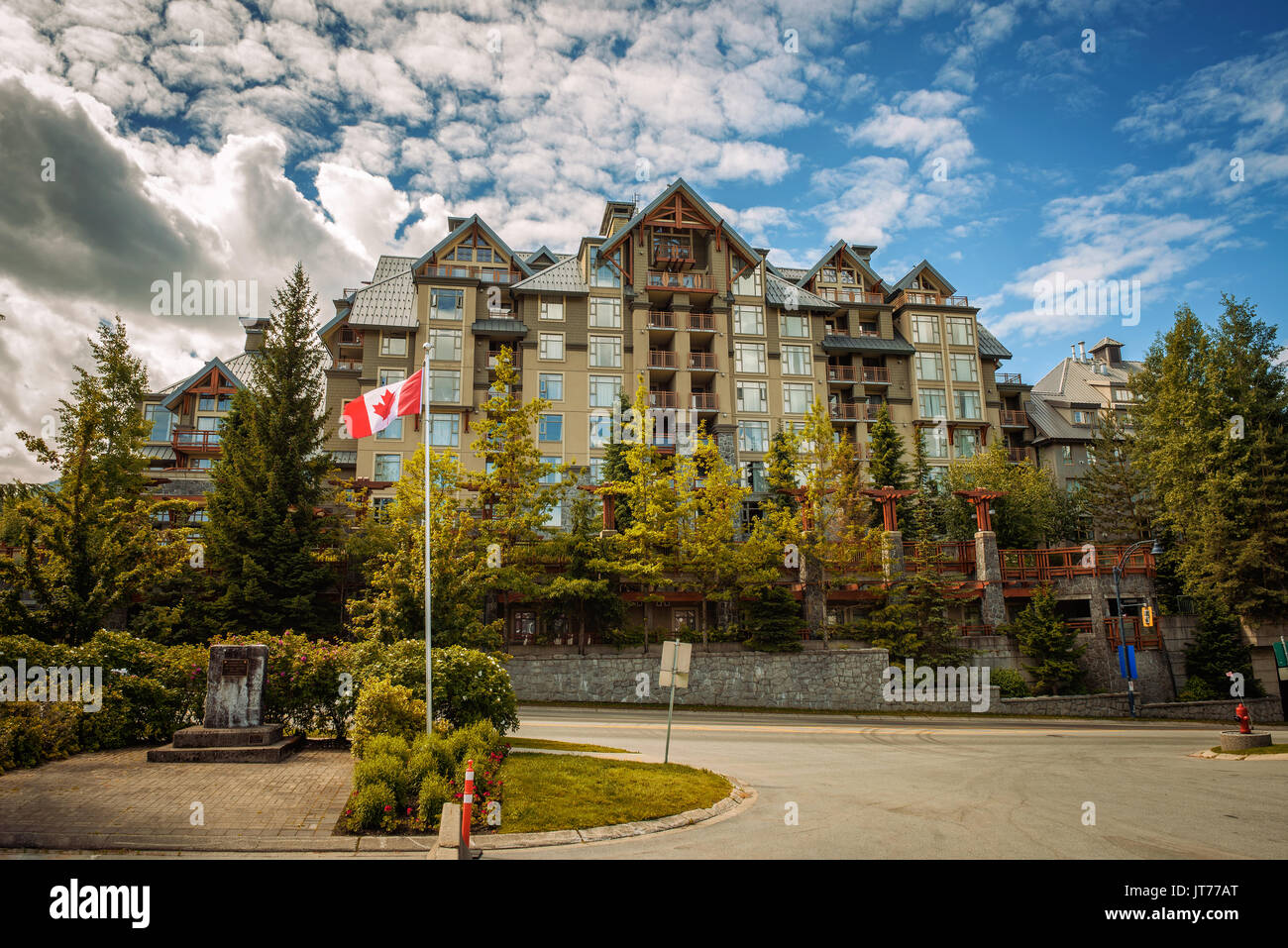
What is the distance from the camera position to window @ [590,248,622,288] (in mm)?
51531

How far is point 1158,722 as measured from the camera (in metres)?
32.5

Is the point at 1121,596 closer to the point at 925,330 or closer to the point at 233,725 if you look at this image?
the point at 925,330

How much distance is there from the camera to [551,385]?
49656 millimetres

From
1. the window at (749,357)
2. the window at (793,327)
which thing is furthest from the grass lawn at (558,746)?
the window at (793,327)

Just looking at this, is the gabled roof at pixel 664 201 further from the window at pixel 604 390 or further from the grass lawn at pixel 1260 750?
the grass lawn at pixel 1260 750

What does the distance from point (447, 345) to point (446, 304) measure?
9.51ft

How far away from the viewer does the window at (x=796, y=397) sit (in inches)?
2074

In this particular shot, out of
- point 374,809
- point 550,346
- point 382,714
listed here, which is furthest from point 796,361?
point 374,809

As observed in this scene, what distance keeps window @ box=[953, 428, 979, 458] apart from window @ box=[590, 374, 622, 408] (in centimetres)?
2492

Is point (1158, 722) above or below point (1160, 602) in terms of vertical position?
below

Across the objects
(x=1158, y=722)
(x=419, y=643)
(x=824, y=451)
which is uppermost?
(x=824, y=451)
